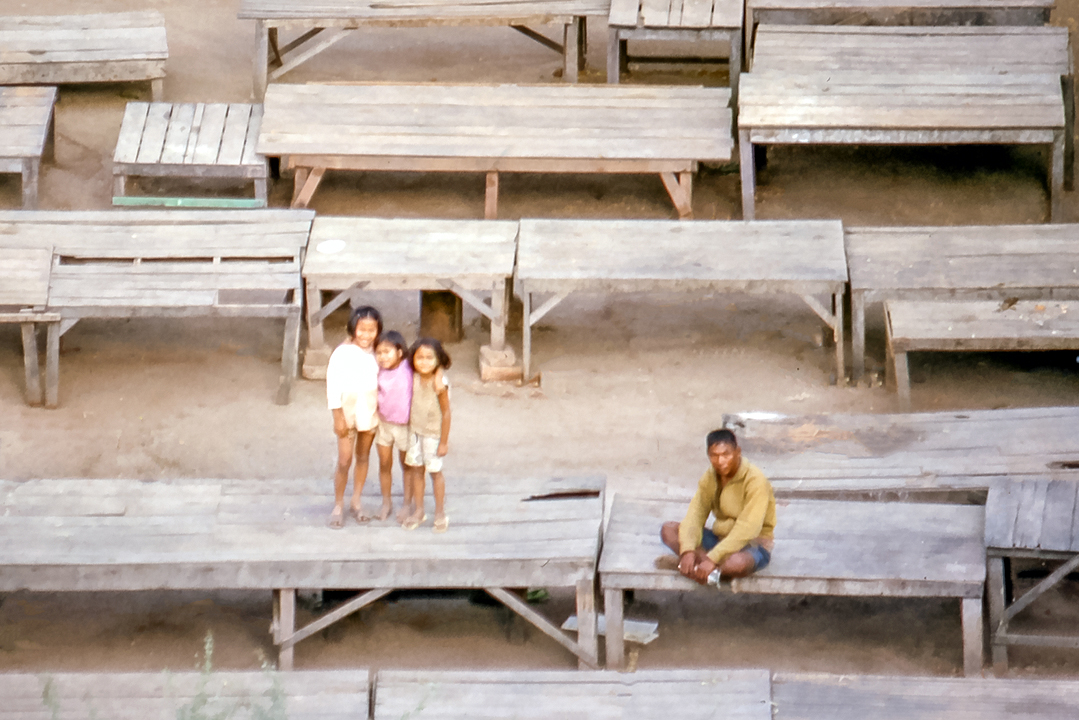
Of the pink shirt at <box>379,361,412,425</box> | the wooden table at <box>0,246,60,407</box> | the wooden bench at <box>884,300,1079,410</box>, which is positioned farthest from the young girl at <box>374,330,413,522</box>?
the wooden bench at <box>884,300,1079,410</box>

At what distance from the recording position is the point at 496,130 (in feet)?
41.8

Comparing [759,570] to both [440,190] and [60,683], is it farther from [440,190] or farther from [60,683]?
[440,190]

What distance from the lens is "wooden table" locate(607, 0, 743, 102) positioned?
13.3m

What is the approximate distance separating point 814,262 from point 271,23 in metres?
5.37

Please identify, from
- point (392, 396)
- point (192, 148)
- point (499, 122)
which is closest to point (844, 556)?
point (392, 396)

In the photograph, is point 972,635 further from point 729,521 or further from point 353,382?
point 353,382

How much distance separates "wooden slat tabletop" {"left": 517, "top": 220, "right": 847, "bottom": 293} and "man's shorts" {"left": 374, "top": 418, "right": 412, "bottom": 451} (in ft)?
10.6

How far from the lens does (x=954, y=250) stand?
11.5m

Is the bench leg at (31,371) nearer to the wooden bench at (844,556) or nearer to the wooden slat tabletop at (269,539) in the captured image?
the wooden slat tabletop at (269,539)

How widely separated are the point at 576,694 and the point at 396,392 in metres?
1.80

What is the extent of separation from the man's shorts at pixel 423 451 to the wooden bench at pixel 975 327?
3.96 metres

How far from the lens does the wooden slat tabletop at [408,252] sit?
1138 cm

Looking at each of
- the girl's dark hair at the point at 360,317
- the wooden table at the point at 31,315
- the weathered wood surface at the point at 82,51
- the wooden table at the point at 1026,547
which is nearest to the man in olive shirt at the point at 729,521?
the wooden table at the point at 1026,547

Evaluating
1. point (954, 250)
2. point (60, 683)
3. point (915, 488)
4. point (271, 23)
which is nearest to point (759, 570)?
point (915, 488)
